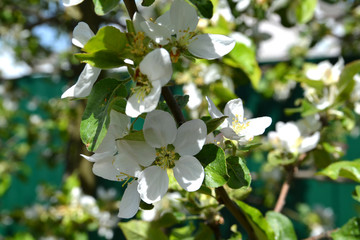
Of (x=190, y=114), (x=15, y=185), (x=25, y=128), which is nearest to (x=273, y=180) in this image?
(x=190, y=114)

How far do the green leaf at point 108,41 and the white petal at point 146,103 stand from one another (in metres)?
0.07

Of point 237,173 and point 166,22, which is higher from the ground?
point 166,22

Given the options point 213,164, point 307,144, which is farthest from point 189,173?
point 307,144

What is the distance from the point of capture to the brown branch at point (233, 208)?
63cm

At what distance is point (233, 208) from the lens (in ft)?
2.18

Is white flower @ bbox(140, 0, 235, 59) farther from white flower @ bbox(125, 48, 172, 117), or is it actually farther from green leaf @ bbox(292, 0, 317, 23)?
green leaf @ bbox(292, 0, 317, 23)

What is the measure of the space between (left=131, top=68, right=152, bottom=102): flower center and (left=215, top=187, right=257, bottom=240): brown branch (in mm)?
218

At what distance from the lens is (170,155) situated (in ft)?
1.90

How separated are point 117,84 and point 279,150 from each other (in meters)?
0.74

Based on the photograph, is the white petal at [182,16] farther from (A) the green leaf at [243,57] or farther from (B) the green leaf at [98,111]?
(A) the green leaf at [243,57]

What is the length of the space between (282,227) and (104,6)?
0.67 m

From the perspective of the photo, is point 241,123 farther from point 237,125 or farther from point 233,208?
point 233,208

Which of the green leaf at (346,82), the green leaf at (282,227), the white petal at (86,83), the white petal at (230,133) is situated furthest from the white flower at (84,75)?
the green leaf at (346,82)

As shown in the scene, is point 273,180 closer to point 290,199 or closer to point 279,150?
point 290,199
